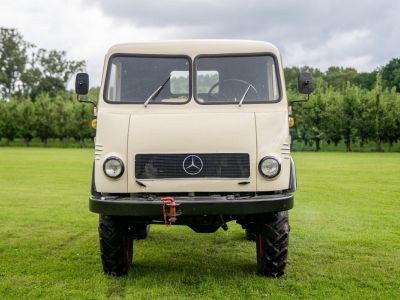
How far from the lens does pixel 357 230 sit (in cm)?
1144

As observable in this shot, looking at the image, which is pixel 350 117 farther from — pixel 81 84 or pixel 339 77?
pixel 81 84

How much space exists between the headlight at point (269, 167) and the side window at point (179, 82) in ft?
4.94

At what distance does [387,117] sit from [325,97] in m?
8.52

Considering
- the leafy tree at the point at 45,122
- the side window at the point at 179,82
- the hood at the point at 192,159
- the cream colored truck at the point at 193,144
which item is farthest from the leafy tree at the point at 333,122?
the hood at the point at 192,159

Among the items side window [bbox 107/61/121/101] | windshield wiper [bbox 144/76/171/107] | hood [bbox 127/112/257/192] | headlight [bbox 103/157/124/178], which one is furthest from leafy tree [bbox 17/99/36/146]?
hood [bbox 127/112/257/192]

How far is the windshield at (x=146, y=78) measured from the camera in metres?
7.87

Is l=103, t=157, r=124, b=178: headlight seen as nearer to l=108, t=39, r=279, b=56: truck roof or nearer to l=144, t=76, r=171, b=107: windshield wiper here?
l=144, t=76, r=171, b=107: windshield wiper

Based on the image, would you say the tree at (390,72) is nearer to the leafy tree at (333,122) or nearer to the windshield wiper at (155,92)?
the leafy tree at (333,122)

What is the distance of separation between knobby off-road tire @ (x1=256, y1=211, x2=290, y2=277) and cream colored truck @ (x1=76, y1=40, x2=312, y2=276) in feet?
0.04

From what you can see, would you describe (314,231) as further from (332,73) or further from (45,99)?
(332,73)

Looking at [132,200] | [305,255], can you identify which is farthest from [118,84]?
[305,255]

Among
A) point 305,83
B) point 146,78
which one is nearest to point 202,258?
point 146,78

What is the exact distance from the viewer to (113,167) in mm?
7145

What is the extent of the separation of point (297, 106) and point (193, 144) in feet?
189
